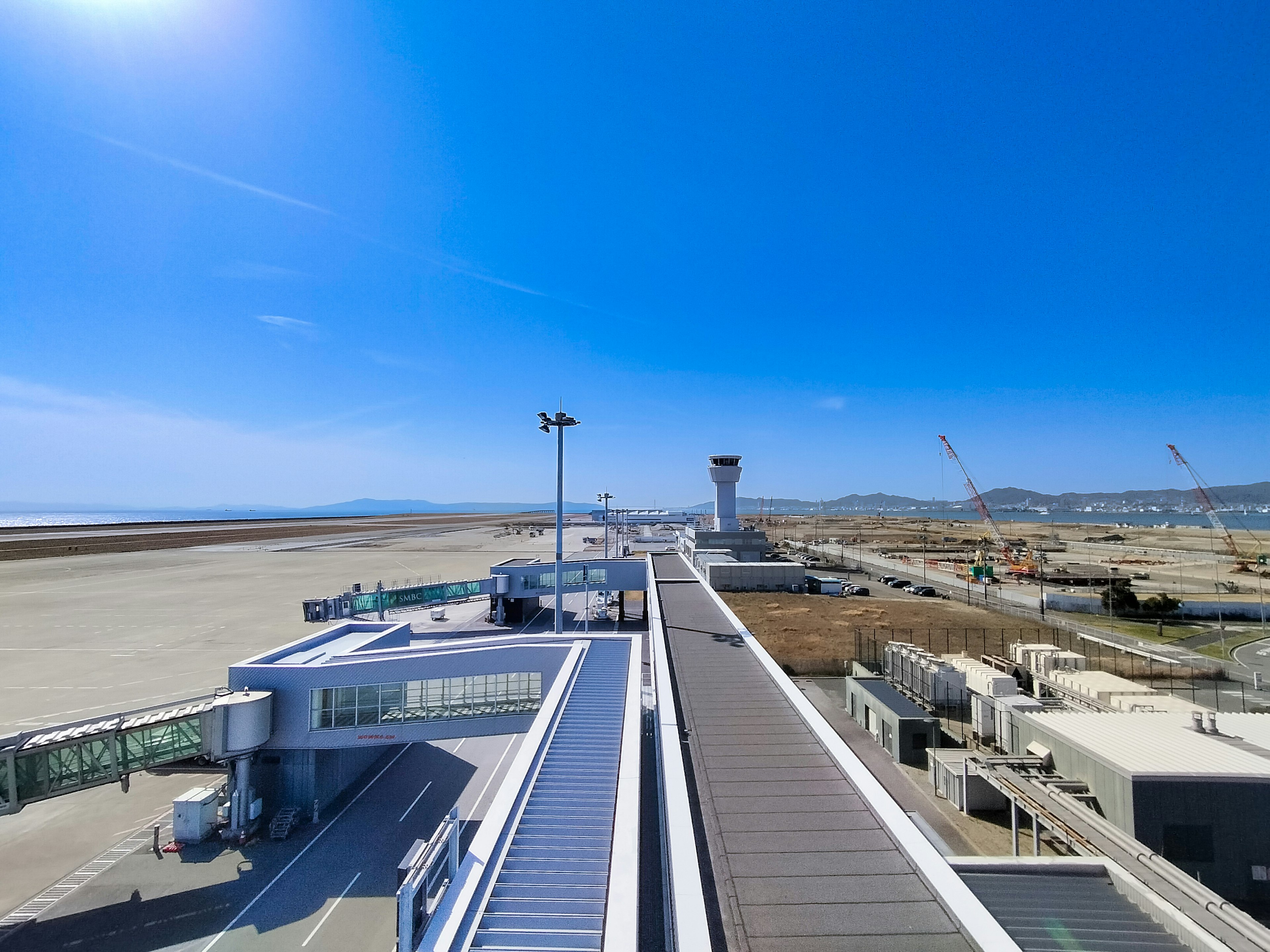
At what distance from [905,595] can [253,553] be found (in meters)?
113

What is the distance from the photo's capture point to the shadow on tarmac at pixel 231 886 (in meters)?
14.9

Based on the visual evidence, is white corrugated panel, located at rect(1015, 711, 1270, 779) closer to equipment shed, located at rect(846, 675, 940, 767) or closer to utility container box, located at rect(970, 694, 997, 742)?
utility container box, located at rect(970, 694, 997, 742)

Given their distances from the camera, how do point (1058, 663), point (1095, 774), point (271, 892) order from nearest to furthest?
1. point (1095, 774)
2. point (271, 892)
3. point (1058, 663)

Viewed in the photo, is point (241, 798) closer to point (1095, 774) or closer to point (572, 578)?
point (1095, 774)

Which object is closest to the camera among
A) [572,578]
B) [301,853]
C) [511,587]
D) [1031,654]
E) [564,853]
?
[564,853]

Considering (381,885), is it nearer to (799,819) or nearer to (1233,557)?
(799,819)

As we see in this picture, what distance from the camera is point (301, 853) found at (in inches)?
734

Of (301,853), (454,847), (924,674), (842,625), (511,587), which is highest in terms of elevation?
(454,847)

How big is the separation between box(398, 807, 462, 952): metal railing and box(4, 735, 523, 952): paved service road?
839cm

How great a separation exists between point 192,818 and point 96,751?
12.6 feet

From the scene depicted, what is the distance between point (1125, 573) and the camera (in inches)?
2881

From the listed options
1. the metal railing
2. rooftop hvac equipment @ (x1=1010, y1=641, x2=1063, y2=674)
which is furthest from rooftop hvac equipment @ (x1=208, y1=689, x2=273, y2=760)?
rooftop hvac equipment @ (x1=1010, y1=641, x2=1063, y2=674)

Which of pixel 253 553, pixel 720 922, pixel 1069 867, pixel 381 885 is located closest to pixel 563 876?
pixel 720 922

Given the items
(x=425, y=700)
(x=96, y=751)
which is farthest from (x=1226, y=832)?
(x=96, y=751)
